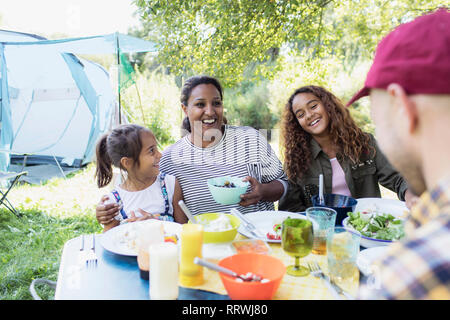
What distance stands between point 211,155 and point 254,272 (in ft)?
4.40

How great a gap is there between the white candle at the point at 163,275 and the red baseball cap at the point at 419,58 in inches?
33.6

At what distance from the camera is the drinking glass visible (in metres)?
1.30

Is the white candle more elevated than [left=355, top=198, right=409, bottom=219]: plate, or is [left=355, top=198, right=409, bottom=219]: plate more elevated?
the white candle

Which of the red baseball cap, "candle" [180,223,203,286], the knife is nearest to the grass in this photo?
"candle" [180,223,203,286]

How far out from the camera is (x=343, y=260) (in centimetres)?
129

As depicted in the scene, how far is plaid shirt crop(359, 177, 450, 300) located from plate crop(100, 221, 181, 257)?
1127 millimetres

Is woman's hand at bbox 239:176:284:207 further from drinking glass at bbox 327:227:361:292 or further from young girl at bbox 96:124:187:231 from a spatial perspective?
drinking glass at bbox 327:227:361:292

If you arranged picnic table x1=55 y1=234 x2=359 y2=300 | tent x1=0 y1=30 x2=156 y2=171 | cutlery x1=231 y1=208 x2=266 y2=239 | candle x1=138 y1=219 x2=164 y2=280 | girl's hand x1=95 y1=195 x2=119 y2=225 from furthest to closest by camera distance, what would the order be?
tent x1=0 y1=30 x2=156 y2=171 < girl's hand x1=95 y1=195 x2=119 y2=225 < cutlery x1=231 y1=208 x2=266 y2=239 < candle x1=138 y1=219 x2=164 y2=280 < picnic table x1=55 y1=234 x2=359 y2=300

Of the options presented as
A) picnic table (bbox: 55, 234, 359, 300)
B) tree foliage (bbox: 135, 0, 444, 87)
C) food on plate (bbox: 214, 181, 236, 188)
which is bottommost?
picnic table (bbox: 55, 234, 359, 300)

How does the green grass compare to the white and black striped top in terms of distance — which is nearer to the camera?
the white and black striped top

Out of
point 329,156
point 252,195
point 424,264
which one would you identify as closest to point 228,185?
point 252,195

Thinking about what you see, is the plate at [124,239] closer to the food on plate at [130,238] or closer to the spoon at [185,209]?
the food on plate at [130,238]

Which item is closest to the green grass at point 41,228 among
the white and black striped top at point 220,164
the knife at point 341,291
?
the white and black striped top at point 220,164

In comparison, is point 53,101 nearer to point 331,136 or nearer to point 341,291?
point 331,136
